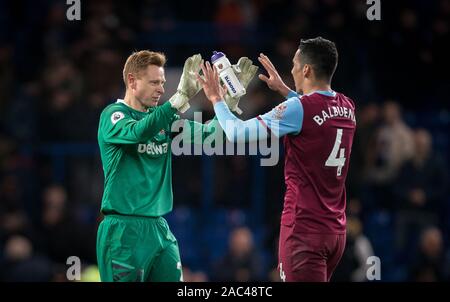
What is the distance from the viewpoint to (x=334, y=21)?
1325cm

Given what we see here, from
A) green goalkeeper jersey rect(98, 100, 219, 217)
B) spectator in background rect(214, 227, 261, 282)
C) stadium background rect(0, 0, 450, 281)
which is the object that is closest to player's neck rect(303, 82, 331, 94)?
green goalkeeper jersey rect(98, 100, 219, 217)

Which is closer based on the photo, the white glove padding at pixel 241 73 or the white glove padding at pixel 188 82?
the white glove padding at pixel 188 82

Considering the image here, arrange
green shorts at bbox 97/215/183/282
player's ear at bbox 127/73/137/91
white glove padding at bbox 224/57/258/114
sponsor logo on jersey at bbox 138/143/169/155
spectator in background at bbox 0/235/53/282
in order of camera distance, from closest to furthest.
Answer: green shorts at bbox 97/215/183/282, sponsor logo on jersey at bbox 138/143/169/155, player's ear at bbox 127/73/137/91, white glove padding at bbox 224/57/258/114, spectator in background at bbox 0/235/53/282

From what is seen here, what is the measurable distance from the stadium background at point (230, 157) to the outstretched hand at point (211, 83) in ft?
13.1

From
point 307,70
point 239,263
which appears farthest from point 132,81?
point 239,263

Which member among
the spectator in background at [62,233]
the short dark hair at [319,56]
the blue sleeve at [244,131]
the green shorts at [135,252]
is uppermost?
the short dark hair at [319,56]

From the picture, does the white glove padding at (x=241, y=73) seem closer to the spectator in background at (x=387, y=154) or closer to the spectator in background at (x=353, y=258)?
the spectator in background at (x=353, y=258)

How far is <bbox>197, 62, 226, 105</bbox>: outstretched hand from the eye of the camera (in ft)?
23.5

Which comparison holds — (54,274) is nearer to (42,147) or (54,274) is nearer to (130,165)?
(42,147)

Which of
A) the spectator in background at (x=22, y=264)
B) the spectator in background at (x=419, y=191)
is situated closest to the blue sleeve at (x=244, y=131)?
the spectator in background at (x=22, y=264)

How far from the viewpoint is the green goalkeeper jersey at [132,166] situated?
7.16 meters

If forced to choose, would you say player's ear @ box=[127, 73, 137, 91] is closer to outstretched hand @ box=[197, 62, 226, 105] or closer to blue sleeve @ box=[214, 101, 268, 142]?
outstretched hand @ box=[197, 62, 226, 105]

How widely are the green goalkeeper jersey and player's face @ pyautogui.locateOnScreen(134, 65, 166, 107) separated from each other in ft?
0.36
